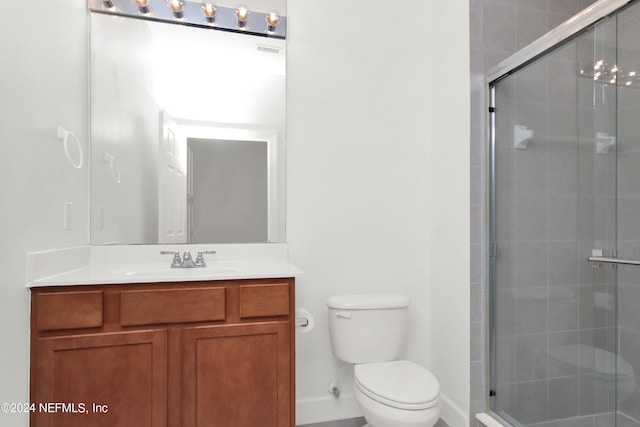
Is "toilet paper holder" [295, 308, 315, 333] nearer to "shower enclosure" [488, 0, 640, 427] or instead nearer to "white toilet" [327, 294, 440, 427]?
"white toilet" [327, 294, 440, 427]

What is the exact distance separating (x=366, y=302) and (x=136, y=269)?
1.16m

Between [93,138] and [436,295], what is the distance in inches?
82.2

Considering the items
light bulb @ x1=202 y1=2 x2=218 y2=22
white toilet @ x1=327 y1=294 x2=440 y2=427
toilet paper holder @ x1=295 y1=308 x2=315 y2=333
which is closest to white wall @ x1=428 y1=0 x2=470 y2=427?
white toilet @ x1=327 y1=294 x2=440 y2=427

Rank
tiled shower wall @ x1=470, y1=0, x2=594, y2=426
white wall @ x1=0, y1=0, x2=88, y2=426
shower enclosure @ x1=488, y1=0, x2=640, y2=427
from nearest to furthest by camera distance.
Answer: white wall @ x1=0, y1=0, x2=88, y2=426 < shower enclosure @ x1=488, y1=0, x2=640, y2=427 < tiled shower wall @ x1=470, y1=0, x2=594, y2=426

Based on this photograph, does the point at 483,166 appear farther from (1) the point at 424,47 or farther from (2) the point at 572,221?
(1) the point at 424,47

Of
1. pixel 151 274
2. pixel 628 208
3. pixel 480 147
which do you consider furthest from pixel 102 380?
pixel 628 208

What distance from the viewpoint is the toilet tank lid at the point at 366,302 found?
1896 millimetres

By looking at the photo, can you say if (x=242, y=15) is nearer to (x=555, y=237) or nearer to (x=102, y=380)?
(x=102, y=380)

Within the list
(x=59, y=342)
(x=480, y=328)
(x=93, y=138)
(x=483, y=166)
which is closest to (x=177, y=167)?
(x=93, y=138)

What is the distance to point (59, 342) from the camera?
1.37m

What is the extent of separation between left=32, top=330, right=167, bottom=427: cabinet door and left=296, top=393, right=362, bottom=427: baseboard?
0.84 metres

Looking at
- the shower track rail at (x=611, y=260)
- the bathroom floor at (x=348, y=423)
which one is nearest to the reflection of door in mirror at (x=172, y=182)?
the bathroom floor at (x=348, y=423)

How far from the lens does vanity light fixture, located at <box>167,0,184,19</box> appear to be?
1965mm

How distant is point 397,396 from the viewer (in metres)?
1.51
